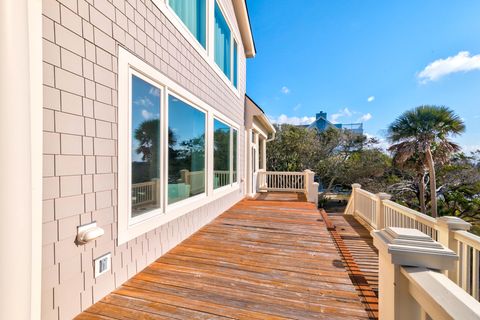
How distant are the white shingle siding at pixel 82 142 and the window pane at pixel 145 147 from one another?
0.32m

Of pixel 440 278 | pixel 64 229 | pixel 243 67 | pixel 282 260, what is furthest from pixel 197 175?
pixel 243 67

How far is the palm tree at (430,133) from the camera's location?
34.3ft

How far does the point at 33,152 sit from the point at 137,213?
139cm

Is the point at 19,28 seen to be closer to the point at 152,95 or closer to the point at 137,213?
the point at 152,95

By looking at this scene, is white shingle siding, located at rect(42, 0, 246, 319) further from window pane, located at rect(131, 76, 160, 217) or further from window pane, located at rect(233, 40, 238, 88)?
window pane, located at rect(233, 40, 238, 88)

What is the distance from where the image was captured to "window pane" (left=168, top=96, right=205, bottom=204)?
3.40m

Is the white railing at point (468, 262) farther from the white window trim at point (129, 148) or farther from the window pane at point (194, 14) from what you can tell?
the window pane at point (194, 14)

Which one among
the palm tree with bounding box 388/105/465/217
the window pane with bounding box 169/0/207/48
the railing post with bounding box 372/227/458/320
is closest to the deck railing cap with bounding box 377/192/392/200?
the railing post with bounding box 372/227/458/320

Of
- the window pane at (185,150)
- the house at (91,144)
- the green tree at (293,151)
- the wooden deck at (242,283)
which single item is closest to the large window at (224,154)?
the window pane at (185,150)

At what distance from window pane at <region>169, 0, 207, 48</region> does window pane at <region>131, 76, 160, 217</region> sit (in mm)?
1675

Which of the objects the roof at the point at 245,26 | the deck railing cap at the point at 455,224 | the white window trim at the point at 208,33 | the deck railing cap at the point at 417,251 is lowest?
the deck railing cap at the point at 455,224

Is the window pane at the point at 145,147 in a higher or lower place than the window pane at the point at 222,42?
lower

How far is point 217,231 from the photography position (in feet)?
14.4

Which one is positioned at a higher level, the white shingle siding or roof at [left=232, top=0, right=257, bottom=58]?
roof at [left=232, top=0, right=257, bottom=58]
